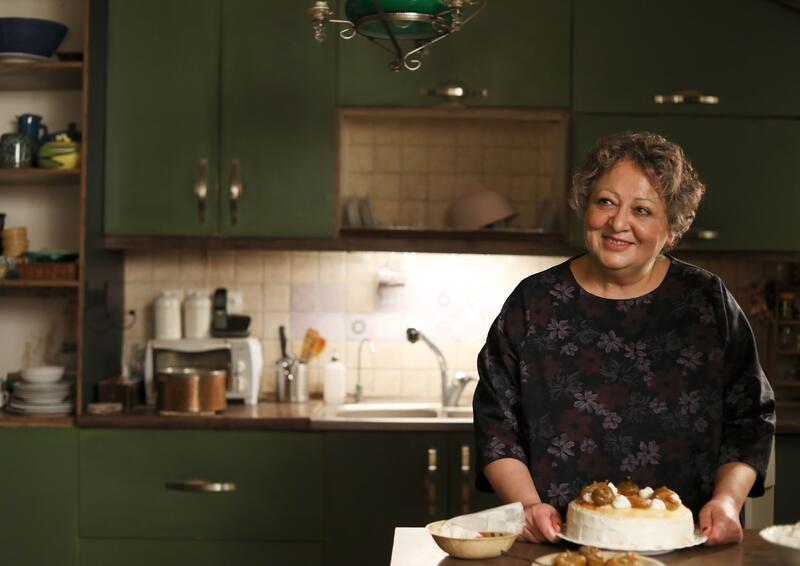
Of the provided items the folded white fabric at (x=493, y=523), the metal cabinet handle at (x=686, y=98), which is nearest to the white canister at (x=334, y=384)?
the metal cabinet handle at (x=686, y=98)

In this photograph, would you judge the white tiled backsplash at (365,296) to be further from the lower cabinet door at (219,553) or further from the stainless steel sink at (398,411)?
the lower cabinet door at (219,553)

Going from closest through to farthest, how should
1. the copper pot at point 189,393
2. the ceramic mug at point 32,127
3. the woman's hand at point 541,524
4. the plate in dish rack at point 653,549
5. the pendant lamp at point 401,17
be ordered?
the plate in dish rack at point 653,549, the woman's hand at point 541,524, the pendant lamp at point 401,17, the copper pot at point 189,393, the ceramic mug at point 32,127

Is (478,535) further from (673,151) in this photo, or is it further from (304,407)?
(304,407)

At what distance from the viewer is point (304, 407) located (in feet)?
12.1

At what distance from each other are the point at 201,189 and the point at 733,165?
5.85ft

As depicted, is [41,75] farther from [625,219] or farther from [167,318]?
[625,219]

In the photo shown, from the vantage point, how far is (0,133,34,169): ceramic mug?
3.59m

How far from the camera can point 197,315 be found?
3820 millimetres

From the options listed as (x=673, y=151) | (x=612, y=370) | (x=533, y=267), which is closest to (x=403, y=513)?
(x=533, y=267)

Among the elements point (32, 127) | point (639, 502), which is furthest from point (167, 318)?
point (639, 502)

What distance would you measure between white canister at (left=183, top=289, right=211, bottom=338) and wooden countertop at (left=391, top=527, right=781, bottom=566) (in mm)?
2059

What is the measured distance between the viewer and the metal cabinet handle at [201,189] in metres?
3.60

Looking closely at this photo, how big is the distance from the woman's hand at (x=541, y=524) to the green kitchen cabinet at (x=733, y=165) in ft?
6.01

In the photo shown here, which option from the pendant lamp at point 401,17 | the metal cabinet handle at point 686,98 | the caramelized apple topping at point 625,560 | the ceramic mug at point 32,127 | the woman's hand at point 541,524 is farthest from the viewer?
the ceramic mug at point 32,127
